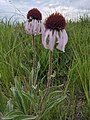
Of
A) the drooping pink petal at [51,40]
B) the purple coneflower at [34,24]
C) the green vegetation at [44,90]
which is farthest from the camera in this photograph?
the purple coneflower at [34,24]

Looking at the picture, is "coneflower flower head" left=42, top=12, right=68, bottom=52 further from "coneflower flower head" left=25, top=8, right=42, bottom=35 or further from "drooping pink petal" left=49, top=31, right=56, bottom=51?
"coneflower flower head" left=25, top=8, right=42, bottom=35

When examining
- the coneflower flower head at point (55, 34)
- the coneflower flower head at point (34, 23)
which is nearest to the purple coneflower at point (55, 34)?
the coneflower flower head at point (55, 34)

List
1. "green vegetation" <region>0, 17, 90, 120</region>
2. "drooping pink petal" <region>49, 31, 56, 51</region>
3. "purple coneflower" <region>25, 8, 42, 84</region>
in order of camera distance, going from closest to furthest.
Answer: "drooping pink petal" <region>49, 31, 56, 51</region> → "green vegetation" <region>0, 17, 90, 120</region> → "purple coneflower" <region>25, 8, 42, 84</region>

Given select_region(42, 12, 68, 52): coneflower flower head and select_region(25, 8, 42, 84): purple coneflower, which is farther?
select_region(25, 8, 42, 84): purple coneflower

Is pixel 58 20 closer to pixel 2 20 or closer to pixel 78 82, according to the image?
pixel 78 82

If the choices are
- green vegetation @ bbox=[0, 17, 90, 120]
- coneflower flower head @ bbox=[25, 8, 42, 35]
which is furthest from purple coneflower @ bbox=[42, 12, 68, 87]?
coneflower flower head @ bbox=[25, 8, 42, 35]

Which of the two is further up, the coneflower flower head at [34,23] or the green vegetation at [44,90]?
the coneflower flower head at [34,23]

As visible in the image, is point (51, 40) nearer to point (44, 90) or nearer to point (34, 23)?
point (44, 90)

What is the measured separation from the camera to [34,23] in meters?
1.43

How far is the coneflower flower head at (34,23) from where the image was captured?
4.65ft

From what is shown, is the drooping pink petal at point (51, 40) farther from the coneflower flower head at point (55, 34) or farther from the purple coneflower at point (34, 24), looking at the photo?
the purple coneflower at point (34, 24)

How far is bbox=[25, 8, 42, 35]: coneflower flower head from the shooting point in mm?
1417

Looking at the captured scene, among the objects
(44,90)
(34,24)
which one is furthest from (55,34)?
(34,24)

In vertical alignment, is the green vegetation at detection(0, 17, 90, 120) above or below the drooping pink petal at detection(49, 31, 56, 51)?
below
